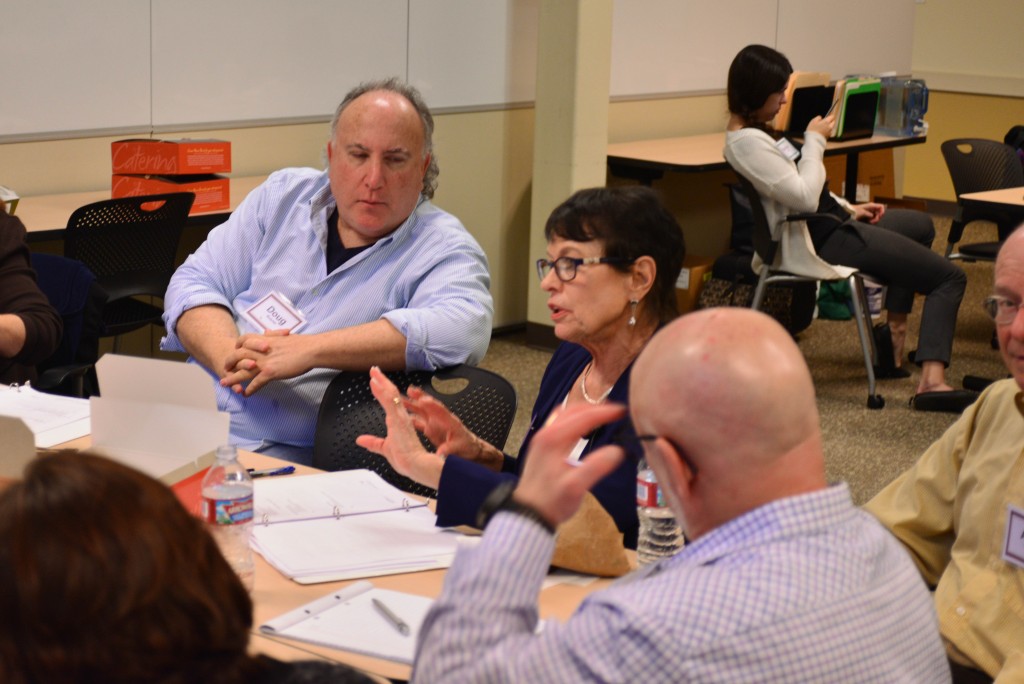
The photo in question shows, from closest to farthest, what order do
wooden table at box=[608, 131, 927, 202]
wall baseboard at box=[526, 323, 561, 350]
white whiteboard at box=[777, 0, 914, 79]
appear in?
wooden table at box=[608, 131, 927, 202]
wall baseboard at box=[526, 323, 561, 350]
white whiteboard at box=[777, 0, 914, 79]

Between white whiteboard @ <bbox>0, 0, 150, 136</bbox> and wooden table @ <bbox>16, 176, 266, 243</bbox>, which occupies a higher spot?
white whiteboard @ <bbox>0, 0, 150, 136</bbox>

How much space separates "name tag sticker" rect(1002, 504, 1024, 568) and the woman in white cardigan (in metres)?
3.47

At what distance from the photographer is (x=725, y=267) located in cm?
645

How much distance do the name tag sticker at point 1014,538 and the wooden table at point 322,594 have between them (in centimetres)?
68

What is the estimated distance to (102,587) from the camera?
0.99 m

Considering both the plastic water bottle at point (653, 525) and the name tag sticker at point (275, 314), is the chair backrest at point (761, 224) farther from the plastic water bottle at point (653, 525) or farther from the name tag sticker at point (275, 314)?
the plastic water bottle at point (653, 525)

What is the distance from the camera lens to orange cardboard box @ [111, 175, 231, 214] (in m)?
4.71

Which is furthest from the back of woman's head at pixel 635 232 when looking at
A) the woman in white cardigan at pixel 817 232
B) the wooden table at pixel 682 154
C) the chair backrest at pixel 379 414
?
the wooden table at pixel 682 154

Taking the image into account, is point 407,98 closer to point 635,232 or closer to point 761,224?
point 635,232

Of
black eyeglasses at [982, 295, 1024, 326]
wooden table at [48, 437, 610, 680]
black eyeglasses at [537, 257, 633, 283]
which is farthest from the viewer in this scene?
black eyeglasses at [537, 257, 633, 283]

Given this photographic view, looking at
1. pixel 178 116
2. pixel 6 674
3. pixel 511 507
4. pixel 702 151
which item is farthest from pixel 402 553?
pixel 702 151

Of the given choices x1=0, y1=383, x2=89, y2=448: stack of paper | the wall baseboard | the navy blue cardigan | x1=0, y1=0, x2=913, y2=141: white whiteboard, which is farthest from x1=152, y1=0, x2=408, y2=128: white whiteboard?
the navy blue cardigan

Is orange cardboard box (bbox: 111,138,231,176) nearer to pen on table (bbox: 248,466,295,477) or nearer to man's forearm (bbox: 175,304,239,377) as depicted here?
man's forearm (bbox: 175,304,239,377)

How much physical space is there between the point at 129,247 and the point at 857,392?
130 inches
